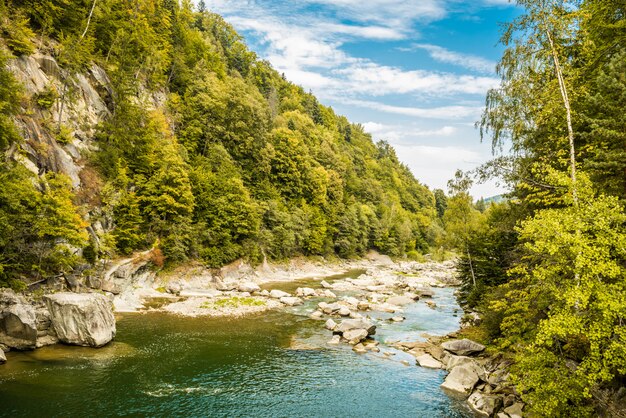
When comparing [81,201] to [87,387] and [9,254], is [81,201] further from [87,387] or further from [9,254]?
[87,387]

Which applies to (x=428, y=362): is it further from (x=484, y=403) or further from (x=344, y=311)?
(x=344, y=311)

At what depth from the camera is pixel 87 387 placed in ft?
47.5

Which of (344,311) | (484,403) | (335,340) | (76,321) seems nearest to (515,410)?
(484,403)

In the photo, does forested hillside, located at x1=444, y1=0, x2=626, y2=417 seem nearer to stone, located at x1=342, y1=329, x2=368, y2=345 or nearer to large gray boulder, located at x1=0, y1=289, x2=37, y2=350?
stone, located at x1=342, y1=329, x2=368, y2=345

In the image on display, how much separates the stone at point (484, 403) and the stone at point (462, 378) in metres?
0.67

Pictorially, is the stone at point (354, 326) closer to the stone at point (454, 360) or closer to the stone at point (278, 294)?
the stone at point (454, 360)

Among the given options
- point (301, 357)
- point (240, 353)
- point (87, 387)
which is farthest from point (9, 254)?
point (301, 357)

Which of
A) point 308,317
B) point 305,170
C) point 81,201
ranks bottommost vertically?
point 308,317

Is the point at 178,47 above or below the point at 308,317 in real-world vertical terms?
above

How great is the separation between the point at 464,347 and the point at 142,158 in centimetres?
3446

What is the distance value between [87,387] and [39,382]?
6.85 feet

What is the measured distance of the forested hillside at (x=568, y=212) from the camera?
28.9 feet

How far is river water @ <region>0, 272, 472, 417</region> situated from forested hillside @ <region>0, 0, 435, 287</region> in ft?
24.8

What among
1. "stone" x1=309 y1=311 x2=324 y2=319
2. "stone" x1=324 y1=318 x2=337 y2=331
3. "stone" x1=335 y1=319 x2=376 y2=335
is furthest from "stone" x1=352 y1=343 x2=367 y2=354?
"stone" x1=309 y1=311 x2=324 y2=319
